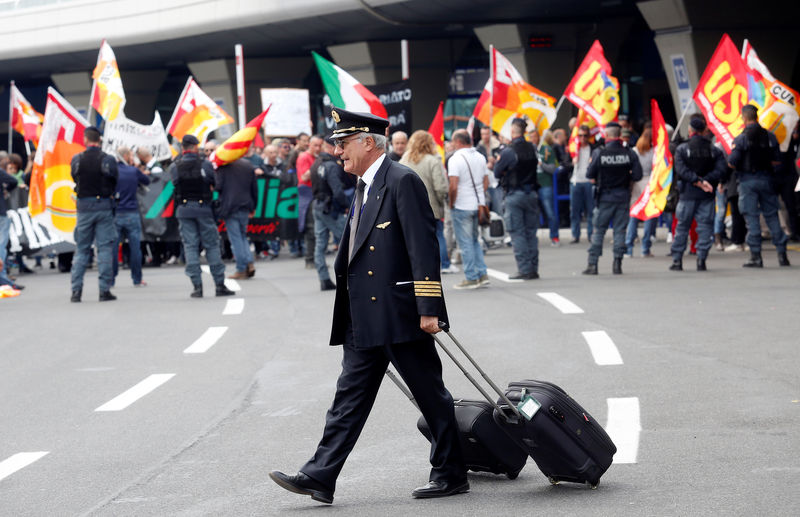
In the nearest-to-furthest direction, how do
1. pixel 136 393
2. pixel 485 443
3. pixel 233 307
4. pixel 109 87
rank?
pixel 485 443 < pixel 136 393 < pixel 233 307 < pixel 109 87

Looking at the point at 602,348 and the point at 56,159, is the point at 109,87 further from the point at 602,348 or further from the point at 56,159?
the point at 602,348

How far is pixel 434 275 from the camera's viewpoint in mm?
5152

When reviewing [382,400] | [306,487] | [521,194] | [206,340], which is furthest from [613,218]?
[306,487]

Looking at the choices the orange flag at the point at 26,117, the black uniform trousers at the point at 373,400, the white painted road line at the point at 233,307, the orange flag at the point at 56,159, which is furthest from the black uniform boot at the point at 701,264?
the orange flag at the point at 26,117

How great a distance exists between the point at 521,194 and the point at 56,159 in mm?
7244

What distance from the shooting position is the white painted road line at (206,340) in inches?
403

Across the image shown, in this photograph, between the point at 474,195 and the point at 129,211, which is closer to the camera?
the point at 474,195

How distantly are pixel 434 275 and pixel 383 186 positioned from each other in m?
0.48

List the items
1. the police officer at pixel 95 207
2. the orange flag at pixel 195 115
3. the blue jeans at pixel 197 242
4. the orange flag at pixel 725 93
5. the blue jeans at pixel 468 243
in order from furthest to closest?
1. the orange flag at pixel 195 115
2. the orange flag at pixel 725 93
3. the blue jeans at pixel 197 242
4. the police officer at pixel 95 207
5. the blue jeans at pixel 468 243

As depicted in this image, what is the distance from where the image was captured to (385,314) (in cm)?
520

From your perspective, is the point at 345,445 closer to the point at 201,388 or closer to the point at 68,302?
the point at 201,388

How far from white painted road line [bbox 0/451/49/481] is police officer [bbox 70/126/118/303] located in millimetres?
8068

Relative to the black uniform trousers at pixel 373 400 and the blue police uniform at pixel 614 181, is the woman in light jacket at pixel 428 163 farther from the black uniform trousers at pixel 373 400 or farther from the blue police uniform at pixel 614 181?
the black uniform trousers at pixel 373 400

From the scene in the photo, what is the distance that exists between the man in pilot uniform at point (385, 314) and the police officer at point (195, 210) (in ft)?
30.9
